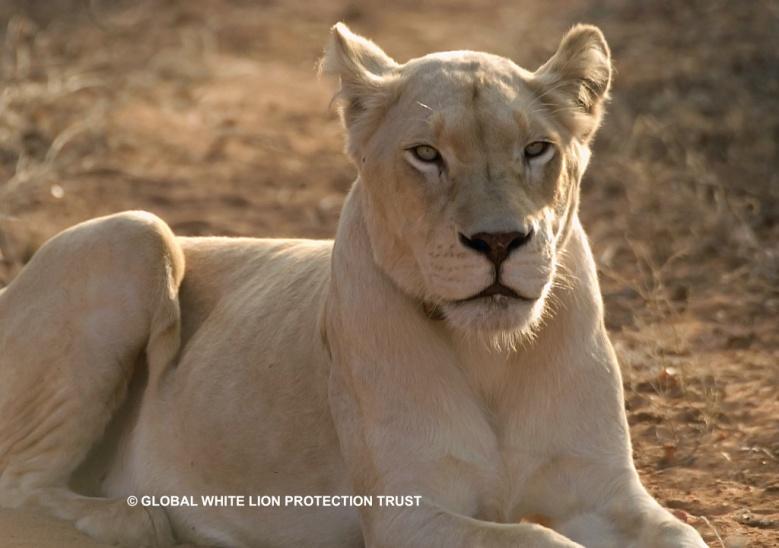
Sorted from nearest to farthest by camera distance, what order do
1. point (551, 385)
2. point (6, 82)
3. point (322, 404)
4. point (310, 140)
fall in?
1. point (551, 385)
2. point (322, 404)
3. point (6, 82)
4. point (310, 140)

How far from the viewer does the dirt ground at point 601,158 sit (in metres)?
5.89

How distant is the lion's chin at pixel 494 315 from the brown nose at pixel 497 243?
0.40 feet

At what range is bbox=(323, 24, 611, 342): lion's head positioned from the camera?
4047 mm

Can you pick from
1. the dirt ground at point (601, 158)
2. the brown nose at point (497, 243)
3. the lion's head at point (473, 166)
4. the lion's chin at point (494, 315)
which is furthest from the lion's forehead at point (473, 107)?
the dirt ground at point (601, 158)

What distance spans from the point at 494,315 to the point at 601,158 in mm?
5235

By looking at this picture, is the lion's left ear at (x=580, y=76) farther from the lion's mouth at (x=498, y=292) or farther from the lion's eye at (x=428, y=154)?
the lion's mouth at (x=498, y=292)

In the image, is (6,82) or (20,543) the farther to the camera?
(6,82)

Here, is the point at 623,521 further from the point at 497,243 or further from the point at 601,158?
the point at 601,158

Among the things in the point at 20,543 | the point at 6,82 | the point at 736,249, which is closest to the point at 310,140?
the point at 6,82

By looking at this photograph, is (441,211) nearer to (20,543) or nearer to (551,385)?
(551,385)

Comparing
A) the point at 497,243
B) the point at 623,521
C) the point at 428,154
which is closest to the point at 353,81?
the point at 428,154

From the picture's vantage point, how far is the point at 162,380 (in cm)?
530

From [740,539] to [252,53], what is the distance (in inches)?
353

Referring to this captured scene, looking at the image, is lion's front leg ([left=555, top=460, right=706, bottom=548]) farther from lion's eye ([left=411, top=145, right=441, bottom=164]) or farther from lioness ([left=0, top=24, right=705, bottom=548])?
lion's eye ([left=411, top=145, right=441, bottom=164])
